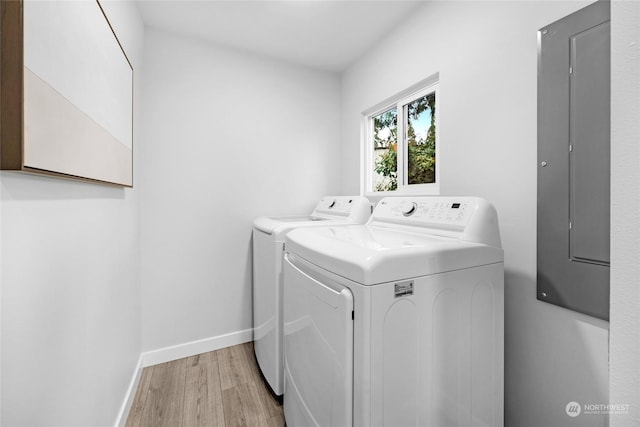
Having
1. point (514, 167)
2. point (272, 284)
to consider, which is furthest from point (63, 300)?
point (514, 167)

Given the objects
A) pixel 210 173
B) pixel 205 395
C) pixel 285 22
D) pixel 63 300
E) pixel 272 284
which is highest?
pixel 285 22

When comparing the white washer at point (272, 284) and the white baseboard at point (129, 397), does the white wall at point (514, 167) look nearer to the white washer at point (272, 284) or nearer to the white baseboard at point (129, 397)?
the white washer at point (272, 284)

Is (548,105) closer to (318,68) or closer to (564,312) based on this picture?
(564,312)

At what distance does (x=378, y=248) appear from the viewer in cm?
94

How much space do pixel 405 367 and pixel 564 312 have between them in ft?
2.53

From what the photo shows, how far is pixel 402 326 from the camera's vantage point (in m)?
0.88

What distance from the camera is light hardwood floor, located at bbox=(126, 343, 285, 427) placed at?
153cm

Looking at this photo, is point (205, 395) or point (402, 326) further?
point (205, 395)

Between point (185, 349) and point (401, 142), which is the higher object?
point (401, 142)
